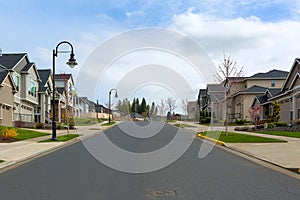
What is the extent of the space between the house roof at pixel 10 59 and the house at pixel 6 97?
Answer: 7.62ft

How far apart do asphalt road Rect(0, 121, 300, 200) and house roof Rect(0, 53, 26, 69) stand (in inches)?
1267

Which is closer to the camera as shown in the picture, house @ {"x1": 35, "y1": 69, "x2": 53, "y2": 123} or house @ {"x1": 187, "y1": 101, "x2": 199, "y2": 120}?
house @ {"x1": 35, "y1": 69, "x2": 53, "y2": 123}

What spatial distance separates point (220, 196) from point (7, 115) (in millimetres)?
34270

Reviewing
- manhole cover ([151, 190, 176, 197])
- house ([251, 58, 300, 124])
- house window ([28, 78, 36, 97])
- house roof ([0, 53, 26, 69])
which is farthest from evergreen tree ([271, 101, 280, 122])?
manhole cover ([151, 190, 176, 197])

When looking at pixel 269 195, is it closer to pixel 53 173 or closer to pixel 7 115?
pixel 53 173

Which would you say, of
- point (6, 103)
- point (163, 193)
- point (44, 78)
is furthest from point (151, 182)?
point (44, 78)

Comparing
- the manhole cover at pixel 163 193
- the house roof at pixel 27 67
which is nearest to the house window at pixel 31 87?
the house roof at pixel 27 67

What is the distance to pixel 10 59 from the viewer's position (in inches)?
1741

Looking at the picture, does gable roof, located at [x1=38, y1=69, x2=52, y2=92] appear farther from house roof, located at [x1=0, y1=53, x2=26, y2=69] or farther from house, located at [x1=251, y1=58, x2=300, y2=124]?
house, located at [x1=251, y1=58, x2=300, y2=124]

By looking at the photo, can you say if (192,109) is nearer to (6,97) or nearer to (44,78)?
(44,78)

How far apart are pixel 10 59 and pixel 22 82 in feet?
10.3

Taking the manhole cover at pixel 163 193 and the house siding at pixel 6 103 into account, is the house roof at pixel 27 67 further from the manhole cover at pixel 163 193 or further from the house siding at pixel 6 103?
the manhole cover at pixel 163 193

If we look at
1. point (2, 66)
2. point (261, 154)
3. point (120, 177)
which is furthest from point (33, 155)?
point (2, 66)

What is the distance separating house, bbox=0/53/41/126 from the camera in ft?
140
